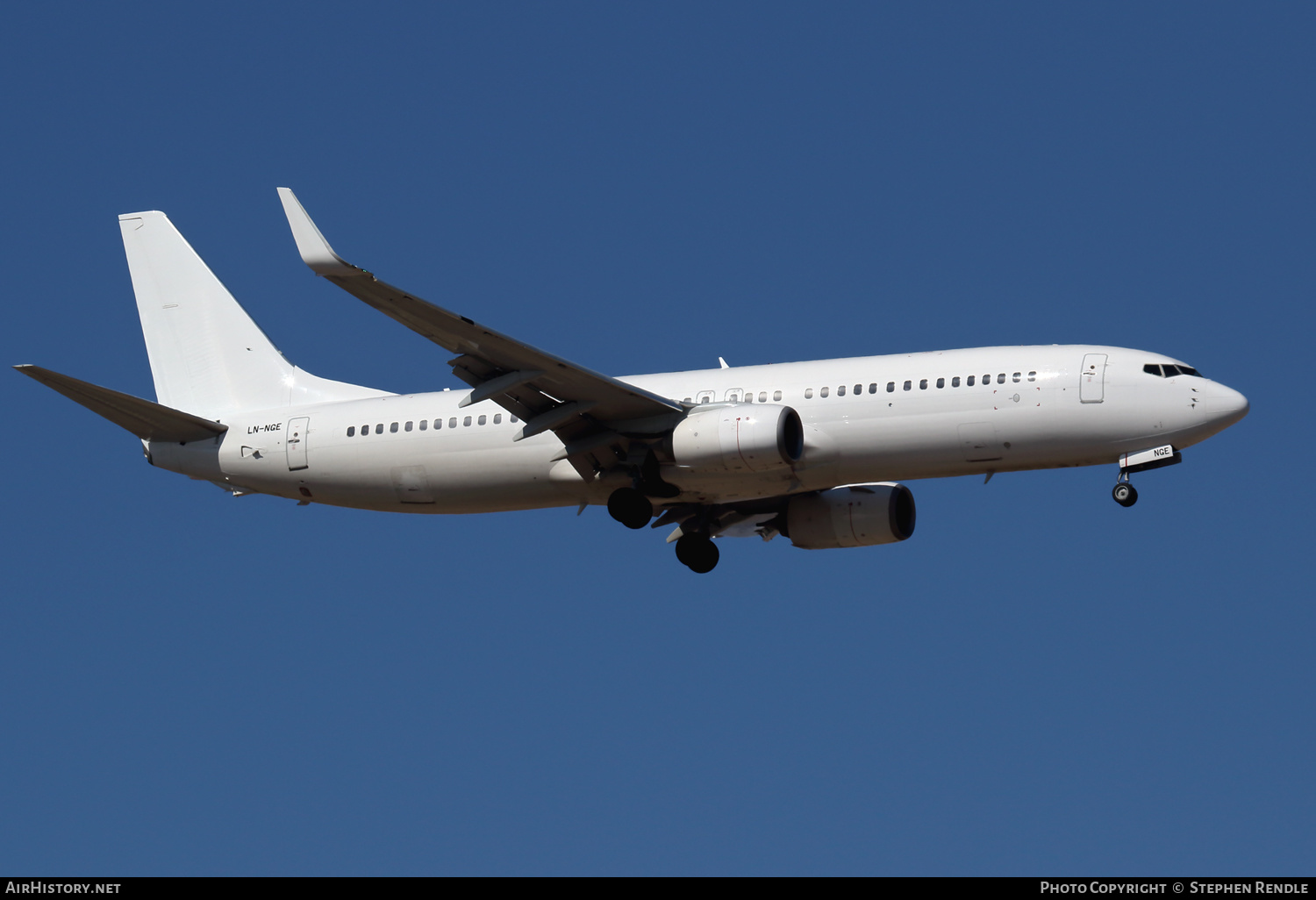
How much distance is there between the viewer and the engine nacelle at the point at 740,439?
34.3 meters

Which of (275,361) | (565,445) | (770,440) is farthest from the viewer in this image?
(275,361)

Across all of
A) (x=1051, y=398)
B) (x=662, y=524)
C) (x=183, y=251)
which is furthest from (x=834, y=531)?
(x=183, y=251)

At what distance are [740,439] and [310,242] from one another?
9873 millimetres

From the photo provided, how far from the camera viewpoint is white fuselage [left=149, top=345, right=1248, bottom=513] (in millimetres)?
34344

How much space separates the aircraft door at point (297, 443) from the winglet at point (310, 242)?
10151 millimetres

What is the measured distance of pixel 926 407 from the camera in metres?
34.6

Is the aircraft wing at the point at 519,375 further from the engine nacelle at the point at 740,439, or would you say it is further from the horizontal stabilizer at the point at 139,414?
the horizontal stabilizer at the point at 139,414

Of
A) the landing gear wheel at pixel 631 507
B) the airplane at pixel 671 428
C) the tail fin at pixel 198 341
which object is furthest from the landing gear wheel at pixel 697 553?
the tail fin at pixel 198 341

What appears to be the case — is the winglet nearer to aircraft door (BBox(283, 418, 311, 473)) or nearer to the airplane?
the airplane

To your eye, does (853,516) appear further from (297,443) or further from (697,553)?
(297,443)

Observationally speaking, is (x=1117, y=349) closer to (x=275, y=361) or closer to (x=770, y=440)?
(x=770, y=440)
